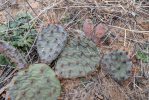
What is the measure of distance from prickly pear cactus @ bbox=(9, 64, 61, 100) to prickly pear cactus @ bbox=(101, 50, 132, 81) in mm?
377

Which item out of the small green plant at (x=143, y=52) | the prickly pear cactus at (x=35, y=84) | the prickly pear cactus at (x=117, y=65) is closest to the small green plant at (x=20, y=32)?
the prickly pear cactus at (x=35, y=84)

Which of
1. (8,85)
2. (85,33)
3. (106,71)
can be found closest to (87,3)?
(85,33)

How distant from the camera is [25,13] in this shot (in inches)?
107

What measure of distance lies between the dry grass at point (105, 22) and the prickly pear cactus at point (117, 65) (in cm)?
5

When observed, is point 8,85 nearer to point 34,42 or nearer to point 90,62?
point 34,42

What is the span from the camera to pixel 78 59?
238cm

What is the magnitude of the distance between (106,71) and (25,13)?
836mm

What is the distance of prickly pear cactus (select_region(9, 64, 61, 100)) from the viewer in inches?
86.0

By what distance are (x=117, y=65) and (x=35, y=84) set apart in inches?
23.5

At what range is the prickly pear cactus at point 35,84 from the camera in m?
2.18

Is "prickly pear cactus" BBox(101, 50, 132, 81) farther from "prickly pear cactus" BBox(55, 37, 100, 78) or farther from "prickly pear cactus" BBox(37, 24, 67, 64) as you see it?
"prickly pear cactus" BBox(37, 24, 67, 64)

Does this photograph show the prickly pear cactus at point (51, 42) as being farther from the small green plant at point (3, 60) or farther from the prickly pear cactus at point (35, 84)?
the small green plant at point (3, 60)

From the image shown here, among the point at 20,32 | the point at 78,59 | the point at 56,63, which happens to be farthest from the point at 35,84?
the point at 20,32

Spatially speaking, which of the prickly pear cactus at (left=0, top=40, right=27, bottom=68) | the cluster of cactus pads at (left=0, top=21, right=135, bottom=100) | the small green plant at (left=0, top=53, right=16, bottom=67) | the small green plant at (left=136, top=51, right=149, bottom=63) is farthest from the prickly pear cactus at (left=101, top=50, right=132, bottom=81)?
the small green plant at (left=0, top=53, right=16, bottom=67)
